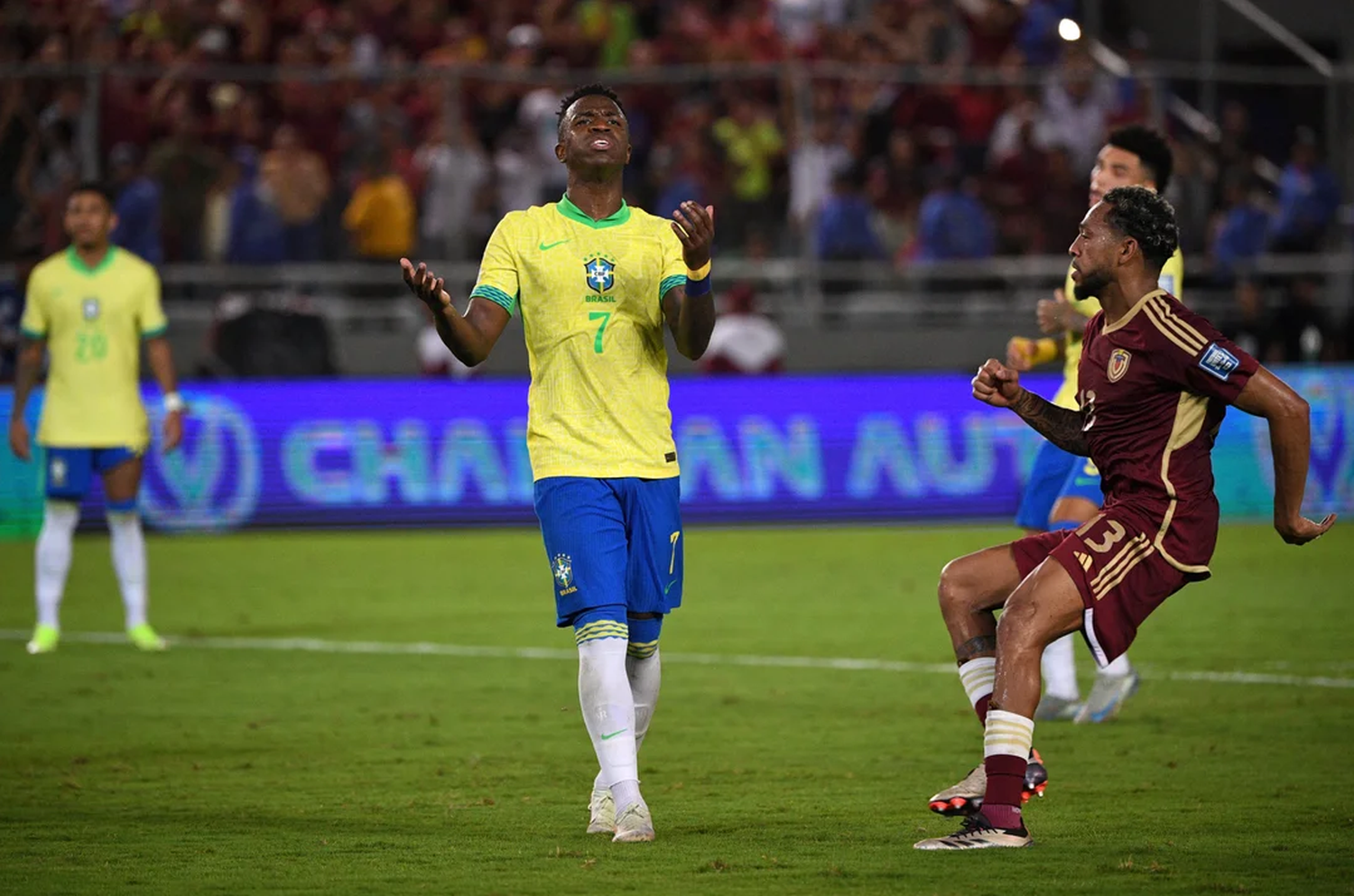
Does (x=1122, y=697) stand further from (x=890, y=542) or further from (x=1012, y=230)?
(x=1012, y=230)

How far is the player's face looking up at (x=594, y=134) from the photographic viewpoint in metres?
6.51

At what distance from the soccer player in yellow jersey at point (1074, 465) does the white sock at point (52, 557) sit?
18.7ft

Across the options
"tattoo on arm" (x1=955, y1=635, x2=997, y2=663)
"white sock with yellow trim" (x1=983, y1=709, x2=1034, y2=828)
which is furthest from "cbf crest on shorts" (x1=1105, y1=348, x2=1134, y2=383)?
"white sock with yellow trim" (x1=983, y1=709, x2=1034, y2=828)

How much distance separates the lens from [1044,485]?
916cm

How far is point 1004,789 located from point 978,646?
638mm

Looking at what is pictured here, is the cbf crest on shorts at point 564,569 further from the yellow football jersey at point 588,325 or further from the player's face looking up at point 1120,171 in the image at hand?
the player's face looking up at point 1120,171

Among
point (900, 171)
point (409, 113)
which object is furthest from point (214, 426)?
point (900, 171)

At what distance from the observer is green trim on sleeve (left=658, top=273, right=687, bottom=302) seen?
6.59 meters

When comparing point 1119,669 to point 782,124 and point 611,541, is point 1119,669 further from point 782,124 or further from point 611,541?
point 782,124

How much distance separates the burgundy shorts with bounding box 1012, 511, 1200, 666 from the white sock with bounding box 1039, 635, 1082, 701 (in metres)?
3.14

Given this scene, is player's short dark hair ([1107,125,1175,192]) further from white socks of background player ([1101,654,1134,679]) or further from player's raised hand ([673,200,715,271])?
player's raised hand ([673,200,715,271])

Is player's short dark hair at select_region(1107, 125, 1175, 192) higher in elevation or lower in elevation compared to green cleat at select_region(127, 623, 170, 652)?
higher

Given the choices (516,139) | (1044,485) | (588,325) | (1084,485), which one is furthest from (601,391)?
(516,139)

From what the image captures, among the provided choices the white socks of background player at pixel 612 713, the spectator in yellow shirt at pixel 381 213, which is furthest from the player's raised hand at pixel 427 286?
the spectator in yellow shirt at pixel 381 213
